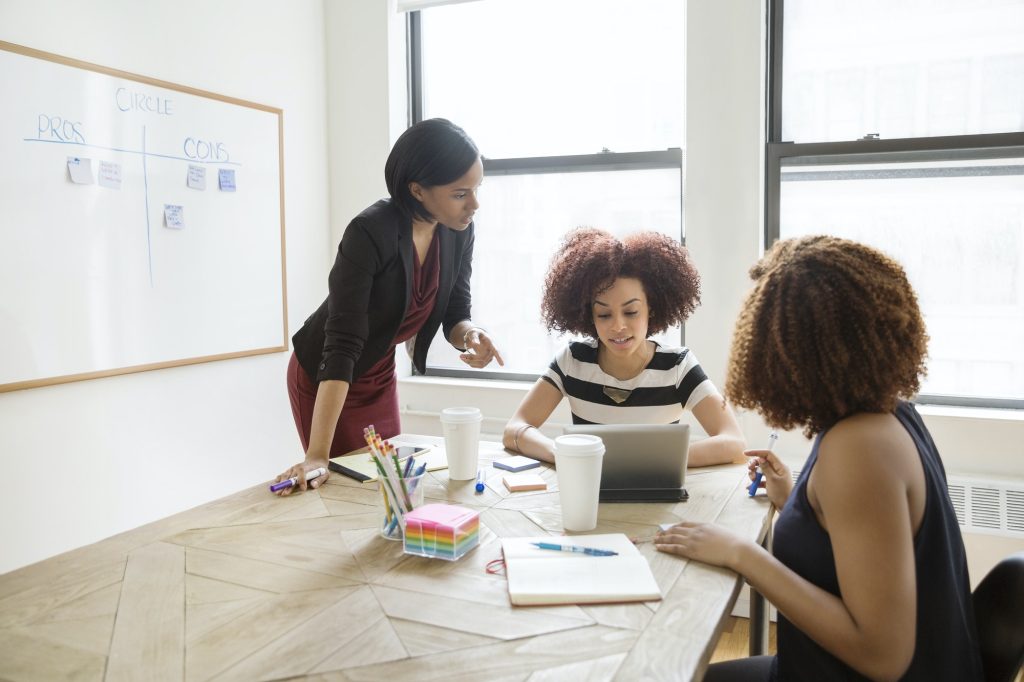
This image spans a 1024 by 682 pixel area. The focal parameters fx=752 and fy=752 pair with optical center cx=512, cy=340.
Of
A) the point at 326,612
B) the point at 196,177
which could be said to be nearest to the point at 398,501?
the point at 326,612

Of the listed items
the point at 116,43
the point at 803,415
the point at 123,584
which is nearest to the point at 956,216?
the point at 803,415

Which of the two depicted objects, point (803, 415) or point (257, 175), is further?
point (257, 175)

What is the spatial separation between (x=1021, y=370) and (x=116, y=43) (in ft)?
10.4

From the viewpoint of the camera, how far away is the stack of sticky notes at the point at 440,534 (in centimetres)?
116

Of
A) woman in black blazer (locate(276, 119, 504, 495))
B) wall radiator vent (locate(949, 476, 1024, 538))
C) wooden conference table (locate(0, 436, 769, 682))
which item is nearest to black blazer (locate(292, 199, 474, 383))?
woman in black blazer (locate(276, 119, 504, 495))

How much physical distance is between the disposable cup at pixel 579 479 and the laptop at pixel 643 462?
0.16 meters

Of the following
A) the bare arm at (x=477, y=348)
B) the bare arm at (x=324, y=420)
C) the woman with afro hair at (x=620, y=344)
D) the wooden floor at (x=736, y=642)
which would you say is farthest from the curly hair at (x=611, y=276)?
the wooden floor at (x=736, y=642)

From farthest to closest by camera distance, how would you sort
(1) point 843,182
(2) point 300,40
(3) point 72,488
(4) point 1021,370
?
(2) point 300,40, (1) point 843,182, (4) point 1021,370, (3) point 72,488

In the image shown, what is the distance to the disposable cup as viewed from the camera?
1268 mm

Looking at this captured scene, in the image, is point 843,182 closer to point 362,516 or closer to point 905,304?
point 905,304

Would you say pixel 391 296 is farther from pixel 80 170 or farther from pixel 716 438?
pixel 80 170

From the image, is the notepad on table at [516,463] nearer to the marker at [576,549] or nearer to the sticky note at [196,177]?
the marker at [576,549]

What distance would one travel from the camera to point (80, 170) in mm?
2287

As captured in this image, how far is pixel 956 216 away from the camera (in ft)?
8.43
